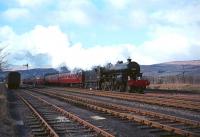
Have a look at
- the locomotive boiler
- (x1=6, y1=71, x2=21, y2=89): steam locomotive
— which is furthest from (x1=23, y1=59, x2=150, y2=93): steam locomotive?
(x1=6, y1=71, x2=21, y2=89): steam locomotive

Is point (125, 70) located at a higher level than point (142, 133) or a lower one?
higher

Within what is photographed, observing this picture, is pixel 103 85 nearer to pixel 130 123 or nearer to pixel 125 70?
pixel 125 70

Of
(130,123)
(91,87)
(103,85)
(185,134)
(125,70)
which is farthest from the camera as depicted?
(91,87)

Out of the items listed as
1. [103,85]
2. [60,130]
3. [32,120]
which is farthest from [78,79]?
[60,130]

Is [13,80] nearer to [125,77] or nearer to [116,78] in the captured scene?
[116,78]

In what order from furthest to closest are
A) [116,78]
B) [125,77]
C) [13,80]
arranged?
[13,80] < [116,78] < [125,77]

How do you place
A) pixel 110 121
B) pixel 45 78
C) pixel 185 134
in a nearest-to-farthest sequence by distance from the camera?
pixel 185 134
pixel 110 121
pixel 45 78

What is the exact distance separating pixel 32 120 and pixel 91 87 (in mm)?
36782

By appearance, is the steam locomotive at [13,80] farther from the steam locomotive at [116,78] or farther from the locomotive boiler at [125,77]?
the locomotive boiler at [125,77]

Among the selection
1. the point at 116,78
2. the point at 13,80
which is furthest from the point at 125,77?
the point at 13,80

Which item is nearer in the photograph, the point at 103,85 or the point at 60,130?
the point at 60,130

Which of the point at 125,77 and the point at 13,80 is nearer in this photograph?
the point at 125,77

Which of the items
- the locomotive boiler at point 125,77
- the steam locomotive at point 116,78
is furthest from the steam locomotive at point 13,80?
the locomotive boiler at point 125,77

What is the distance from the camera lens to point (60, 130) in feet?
46.4
